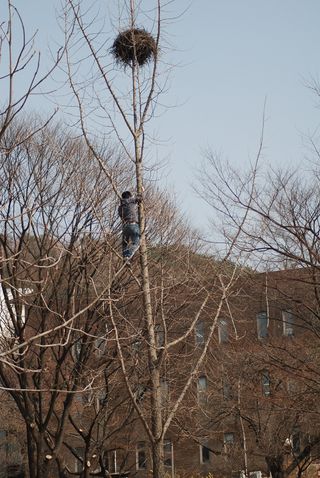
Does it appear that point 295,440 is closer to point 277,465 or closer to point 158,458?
point 277,465

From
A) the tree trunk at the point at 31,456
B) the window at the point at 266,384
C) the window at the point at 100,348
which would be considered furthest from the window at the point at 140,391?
the window at the point at 266,384

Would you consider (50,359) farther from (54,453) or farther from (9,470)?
(9,470)

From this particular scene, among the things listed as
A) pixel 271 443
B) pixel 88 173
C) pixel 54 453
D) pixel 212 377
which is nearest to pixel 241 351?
pixel 212 377

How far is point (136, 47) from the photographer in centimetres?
1073

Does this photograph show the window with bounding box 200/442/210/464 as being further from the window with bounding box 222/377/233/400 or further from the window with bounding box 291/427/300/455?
the window with bounding box 222/377/233/400

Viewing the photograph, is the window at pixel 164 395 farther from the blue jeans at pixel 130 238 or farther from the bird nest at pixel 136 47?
the bird nest at pixel 136 47

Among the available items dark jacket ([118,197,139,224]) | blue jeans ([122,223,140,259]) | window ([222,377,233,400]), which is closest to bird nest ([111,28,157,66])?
dark jacket ([118,197,139,224])

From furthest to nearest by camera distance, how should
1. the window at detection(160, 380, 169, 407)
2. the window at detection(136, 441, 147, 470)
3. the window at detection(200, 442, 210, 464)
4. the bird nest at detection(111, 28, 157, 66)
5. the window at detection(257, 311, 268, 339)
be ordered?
the window at detection(200, 442, 210, 464), the window at detection(257, 311, 268, 339), the window at detection(136, 441, 147, 470), the window at detection(160, 380, 169, 407), the bird nest at detection(111, 28, 157, 66)

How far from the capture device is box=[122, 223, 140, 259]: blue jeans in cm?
949

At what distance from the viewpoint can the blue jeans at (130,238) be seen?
949cm

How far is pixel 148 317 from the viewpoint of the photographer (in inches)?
365

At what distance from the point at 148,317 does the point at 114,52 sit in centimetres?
443

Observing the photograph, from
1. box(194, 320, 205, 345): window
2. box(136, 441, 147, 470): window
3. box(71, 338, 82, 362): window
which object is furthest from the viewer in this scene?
box(136, 441, 147, 470): window

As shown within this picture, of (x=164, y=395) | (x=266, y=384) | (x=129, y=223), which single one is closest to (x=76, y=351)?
(x=164, y=395)
